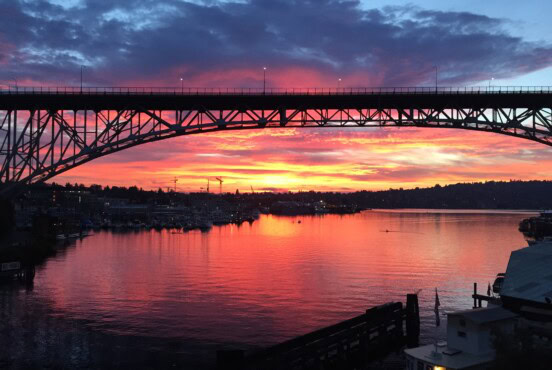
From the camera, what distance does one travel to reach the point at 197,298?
117 ft

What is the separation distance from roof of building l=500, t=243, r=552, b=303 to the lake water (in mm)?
5063

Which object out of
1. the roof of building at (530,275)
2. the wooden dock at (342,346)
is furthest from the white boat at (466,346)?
the wooden dock at (342,346)

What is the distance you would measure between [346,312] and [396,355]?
6945mm

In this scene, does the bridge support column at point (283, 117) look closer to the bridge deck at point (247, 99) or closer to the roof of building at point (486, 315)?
the bridge deck at point (247, 99)

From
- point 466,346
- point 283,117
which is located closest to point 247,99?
point 283,117

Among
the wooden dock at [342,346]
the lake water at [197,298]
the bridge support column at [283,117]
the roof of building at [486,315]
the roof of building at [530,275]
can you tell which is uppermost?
the bridge support column at [283,117]

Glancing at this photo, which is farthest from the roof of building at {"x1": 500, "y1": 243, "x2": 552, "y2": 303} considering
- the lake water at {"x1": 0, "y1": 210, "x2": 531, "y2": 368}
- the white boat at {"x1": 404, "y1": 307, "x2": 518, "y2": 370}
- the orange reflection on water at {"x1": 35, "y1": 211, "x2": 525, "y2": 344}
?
the orange reflection on water at {"x1": 35, "y1": 211, "x2": 525, "y2": 344}

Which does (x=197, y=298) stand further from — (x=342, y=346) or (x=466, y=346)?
(x=466, y=346)

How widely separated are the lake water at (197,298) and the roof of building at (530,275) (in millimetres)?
5063

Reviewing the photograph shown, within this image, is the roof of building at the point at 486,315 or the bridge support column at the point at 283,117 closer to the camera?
the roof of building at the point at 486,315

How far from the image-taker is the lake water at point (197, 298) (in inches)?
963

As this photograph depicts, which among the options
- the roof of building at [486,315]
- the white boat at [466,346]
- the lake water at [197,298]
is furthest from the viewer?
the lake water at [197,298]

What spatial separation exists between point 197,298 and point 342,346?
1630 cm

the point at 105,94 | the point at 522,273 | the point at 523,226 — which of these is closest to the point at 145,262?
the point at 105,94
